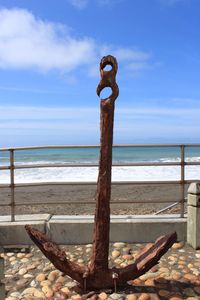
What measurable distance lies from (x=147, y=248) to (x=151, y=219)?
1.30m

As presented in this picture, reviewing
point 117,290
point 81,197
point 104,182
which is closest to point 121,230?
point 117,290

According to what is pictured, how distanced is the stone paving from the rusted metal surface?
18cm

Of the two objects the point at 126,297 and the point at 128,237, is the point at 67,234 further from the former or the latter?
the point at 126,297

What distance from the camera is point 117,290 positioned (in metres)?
3.59

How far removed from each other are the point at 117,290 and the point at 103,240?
23.1 inches

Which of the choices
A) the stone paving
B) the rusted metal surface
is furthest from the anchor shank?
the stone paving

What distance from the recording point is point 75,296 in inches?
139

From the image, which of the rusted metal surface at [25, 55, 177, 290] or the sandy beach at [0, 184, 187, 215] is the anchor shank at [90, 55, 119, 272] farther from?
the sandy beach at [0, 184, 187, 215]

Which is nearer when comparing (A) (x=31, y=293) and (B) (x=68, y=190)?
(A) (x=31, y=293)

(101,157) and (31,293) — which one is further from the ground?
(101,157)

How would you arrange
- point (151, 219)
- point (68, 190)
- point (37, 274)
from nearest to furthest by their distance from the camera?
point (37, 274) → point (151, 219) → point (68, 190)

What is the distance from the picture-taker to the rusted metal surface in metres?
3.34

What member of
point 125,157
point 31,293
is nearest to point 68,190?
point 31,293

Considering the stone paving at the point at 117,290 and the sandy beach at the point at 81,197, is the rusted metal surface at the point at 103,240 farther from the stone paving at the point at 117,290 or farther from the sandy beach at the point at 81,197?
the sandy beach at the point at 81,197
